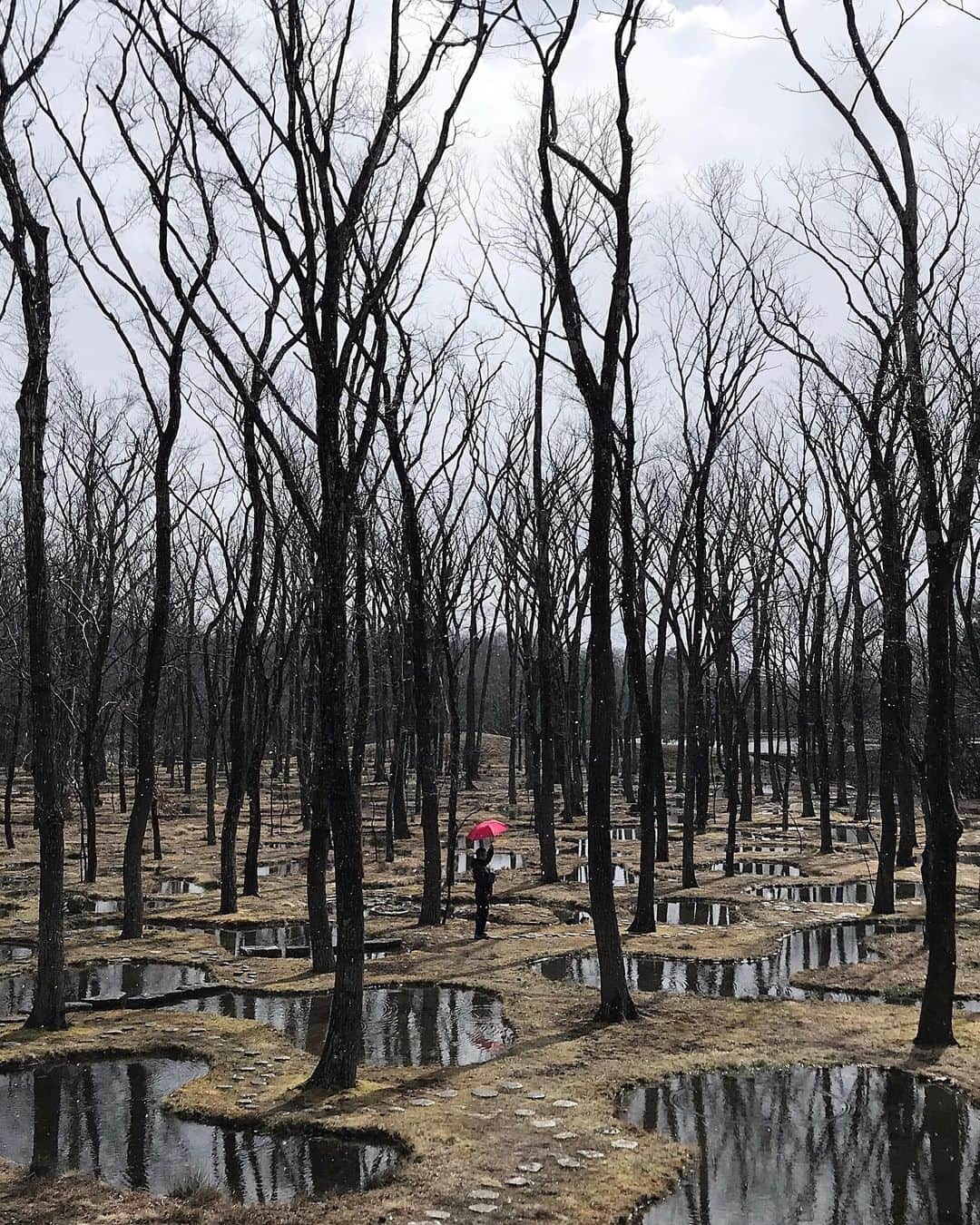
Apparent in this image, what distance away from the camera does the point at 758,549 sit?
30531 mm

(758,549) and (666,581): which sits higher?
(758,549)

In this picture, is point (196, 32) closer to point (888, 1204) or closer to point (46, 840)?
point (46, 840)

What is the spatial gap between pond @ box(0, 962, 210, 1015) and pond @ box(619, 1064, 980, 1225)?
23.8ft

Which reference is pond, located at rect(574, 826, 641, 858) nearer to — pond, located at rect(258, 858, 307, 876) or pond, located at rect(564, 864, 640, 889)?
pond, located at rect(564, 864, 640, 889)

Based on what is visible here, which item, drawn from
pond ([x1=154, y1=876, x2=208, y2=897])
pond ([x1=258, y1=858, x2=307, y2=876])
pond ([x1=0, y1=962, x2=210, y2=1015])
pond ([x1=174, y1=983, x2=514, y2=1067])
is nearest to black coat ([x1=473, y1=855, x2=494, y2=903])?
pond ([x1=174, y1=983, x2=514, y2=1067])

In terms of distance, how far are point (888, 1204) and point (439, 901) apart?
37.8ft

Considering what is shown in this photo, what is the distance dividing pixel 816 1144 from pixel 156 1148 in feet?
16.8

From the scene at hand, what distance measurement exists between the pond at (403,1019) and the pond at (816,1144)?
2.29 m

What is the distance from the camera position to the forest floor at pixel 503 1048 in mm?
6855

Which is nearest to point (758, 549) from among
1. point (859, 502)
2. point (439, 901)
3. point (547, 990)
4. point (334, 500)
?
point (859, 502)

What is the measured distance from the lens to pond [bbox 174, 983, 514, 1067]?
34.8 feet

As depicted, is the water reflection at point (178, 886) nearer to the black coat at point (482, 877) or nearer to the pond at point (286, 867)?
the pond at point (286, 867)

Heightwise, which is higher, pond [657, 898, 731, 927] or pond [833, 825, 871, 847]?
pond [657, 898, 731, 927]

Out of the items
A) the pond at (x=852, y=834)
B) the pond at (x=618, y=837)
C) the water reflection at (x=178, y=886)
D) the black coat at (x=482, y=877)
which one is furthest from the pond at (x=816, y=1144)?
the pond at (x=852, y=834)
